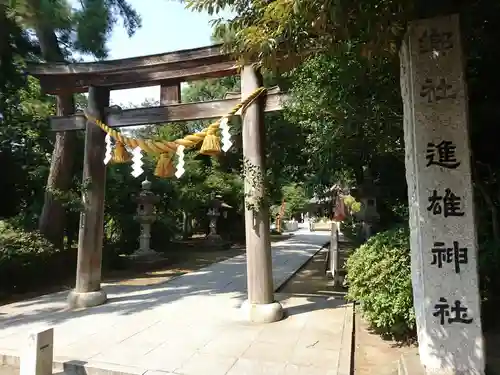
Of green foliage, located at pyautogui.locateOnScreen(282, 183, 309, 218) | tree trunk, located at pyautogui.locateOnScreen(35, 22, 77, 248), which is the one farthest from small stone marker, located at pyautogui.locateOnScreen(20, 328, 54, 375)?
green foliage, located at pyautogui.locateOnScreen(282, 183, 309, 218)

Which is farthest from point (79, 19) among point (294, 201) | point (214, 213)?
point (294, 201)

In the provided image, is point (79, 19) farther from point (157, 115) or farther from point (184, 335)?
point (184, 335)

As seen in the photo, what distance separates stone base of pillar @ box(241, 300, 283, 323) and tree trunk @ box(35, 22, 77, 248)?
6.75 metres

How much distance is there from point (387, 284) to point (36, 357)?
4000mm

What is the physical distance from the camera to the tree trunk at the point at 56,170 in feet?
32.1

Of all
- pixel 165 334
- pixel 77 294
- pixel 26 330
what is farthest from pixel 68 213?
pixel 165 334

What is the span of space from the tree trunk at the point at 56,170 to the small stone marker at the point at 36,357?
682cm

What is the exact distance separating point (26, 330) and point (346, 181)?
10.6 metres

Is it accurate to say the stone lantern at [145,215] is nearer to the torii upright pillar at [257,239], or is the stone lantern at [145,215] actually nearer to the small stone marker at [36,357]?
the torii upright pillar at [257,239]

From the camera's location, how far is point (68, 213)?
1098 cm

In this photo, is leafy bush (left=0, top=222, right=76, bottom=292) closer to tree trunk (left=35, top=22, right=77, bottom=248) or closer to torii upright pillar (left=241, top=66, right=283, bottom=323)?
tree trunk (left=35, top=22, right=77, bottom=248)

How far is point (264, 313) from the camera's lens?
536cm

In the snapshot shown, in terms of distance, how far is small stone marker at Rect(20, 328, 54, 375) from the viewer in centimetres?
354

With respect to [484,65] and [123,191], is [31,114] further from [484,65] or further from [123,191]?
[484,65]
